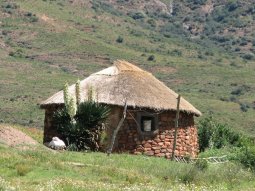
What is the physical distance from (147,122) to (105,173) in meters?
10.3

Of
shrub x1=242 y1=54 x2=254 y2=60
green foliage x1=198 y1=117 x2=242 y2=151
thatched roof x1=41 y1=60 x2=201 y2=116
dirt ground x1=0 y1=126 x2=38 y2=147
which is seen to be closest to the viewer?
dirt ground x1=0 y1=126 x2=38 y2=147

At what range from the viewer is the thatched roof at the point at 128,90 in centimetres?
3064

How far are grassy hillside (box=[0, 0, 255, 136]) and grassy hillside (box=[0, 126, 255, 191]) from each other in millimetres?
39495

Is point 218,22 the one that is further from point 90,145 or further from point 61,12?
point 90,145

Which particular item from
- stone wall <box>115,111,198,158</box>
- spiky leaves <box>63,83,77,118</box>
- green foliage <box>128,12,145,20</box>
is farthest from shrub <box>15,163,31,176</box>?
green foliage <box>128,12,145,20</box>

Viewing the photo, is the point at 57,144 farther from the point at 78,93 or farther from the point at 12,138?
the point at 78,93

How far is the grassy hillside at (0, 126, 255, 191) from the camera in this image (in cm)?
1889

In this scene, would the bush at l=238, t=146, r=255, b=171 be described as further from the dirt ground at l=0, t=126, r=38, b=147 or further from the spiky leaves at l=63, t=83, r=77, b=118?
the dirt ground at l=0, t=126, r=38, b=147

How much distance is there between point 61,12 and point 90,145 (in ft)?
305

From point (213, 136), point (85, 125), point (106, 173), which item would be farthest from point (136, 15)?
point (106, 173)

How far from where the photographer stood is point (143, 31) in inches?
5103

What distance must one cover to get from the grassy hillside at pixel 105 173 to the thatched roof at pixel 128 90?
5077 mm

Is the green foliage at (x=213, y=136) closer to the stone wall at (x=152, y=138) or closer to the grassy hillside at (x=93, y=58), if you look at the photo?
the stone wall at (x=152, y=138)

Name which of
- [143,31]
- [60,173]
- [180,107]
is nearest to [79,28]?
[143,31]
